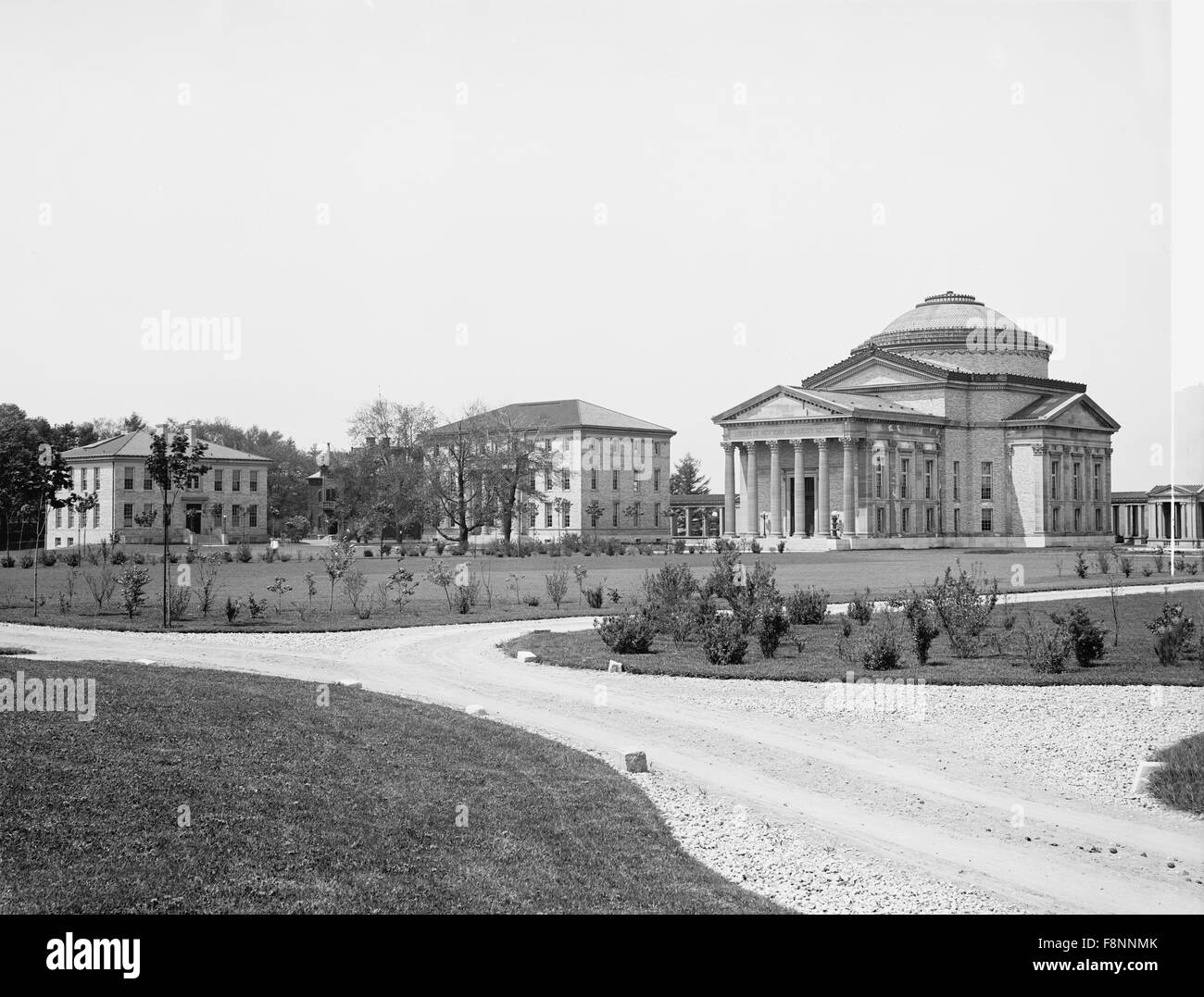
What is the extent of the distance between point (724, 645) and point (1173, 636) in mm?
7405

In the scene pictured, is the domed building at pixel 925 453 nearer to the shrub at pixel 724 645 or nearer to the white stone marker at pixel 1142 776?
the shrub at pixel 724 645

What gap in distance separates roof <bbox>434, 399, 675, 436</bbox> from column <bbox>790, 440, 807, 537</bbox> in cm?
2184

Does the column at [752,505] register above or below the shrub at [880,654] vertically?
above

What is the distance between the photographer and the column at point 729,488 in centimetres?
10241

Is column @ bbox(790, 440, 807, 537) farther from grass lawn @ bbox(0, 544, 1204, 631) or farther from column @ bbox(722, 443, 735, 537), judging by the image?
grass lawn @ bbox(0, 544, 1204, 631)

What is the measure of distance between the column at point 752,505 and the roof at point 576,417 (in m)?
18.1

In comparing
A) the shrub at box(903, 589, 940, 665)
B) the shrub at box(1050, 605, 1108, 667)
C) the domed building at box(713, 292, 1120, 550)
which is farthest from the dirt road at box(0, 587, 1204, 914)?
the domed building at box(713, 292, 1120, 550)

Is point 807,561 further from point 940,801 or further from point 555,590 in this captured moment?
point 940,801

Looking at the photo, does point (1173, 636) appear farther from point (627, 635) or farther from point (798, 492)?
point (798, 492)

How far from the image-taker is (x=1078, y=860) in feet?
37.4

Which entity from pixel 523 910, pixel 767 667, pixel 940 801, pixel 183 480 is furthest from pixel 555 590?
pixel 523 910

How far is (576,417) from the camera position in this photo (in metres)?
117

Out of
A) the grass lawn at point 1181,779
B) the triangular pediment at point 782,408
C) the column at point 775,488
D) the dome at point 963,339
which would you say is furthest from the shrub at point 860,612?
the dome at point 963,339
